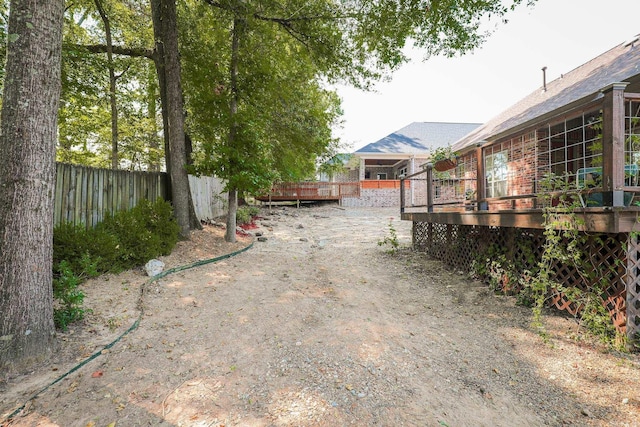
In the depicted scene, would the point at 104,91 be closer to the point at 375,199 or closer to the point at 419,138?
the point at 375,199

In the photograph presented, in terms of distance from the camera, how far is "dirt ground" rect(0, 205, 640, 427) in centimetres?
213

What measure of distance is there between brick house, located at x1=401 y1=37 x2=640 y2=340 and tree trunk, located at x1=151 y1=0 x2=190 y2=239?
214 inches

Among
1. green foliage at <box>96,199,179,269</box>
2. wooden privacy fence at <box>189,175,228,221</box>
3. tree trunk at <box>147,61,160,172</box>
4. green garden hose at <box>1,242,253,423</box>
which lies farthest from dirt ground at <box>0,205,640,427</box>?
tree trunk at <box>147,61,160,172</box>

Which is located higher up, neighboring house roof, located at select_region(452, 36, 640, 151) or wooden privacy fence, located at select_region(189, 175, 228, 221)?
neighboring house roof, located at select_region(452, 36, 640, 151)

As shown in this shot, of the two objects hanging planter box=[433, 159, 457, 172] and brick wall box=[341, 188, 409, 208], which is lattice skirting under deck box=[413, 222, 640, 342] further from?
brick wall box=[341, 188, 409, 208]

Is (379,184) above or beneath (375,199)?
above

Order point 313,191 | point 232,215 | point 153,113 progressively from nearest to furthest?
1. point 232,215
2. point 153,113
3. point 313,191

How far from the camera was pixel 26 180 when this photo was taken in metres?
2.55

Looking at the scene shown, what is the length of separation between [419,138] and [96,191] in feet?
59.7

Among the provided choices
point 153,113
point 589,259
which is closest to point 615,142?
point 589,259

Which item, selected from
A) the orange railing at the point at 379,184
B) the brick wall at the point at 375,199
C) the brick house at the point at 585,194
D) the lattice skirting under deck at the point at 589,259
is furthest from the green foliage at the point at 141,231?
the orange railing at the point at 379,184

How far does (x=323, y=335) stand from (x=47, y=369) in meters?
2.40

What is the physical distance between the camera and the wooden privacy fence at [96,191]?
4.63 m

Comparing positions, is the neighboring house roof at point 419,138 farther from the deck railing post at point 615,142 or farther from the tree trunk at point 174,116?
the deck railing post at point 615,142
